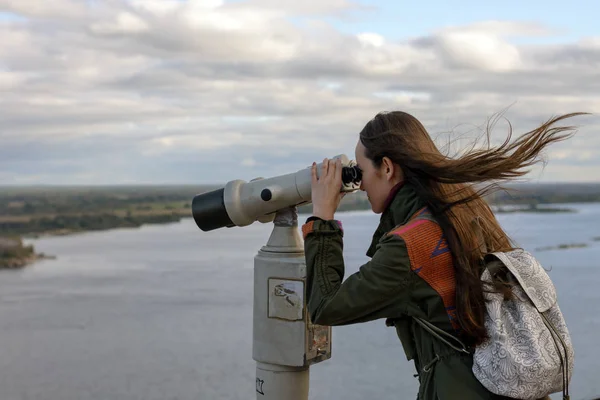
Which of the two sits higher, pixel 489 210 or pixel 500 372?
pixel 489 210

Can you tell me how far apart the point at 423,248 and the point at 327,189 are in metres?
0.27

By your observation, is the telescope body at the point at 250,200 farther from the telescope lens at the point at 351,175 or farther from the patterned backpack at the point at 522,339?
the patterned backpack at the point at 522,339

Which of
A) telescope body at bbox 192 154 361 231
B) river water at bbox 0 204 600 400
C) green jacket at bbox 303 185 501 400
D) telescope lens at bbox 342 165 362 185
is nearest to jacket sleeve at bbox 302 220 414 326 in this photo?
green jacket at bbox 303 185 501 400

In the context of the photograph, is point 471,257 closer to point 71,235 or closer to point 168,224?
point 168,224

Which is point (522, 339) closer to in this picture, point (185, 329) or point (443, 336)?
point (443, 336)

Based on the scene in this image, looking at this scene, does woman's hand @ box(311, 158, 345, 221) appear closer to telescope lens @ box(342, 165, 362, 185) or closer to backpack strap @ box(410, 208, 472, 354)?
telescope lens @ box(342, 165, 362, 185)

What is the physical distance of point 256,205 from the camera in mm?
1679

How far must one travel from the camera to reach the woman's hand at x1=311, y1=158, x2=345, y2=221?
135 cm

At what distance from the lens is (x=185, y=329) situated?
464 centimetres

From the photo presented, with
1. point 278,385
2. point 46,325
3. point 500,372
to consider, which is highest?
point 500,372

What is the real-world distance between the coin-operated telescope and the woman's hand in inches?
8.2

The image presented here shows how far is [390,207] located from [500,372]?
13.1 inches

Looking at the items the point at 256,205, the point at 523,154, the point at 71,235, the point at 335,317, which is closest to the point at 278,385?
the point at 256,205

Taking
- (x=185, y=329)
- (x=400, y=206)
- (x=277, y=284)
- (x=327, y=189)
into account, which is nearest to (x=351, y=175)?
(x=327, y=189)
